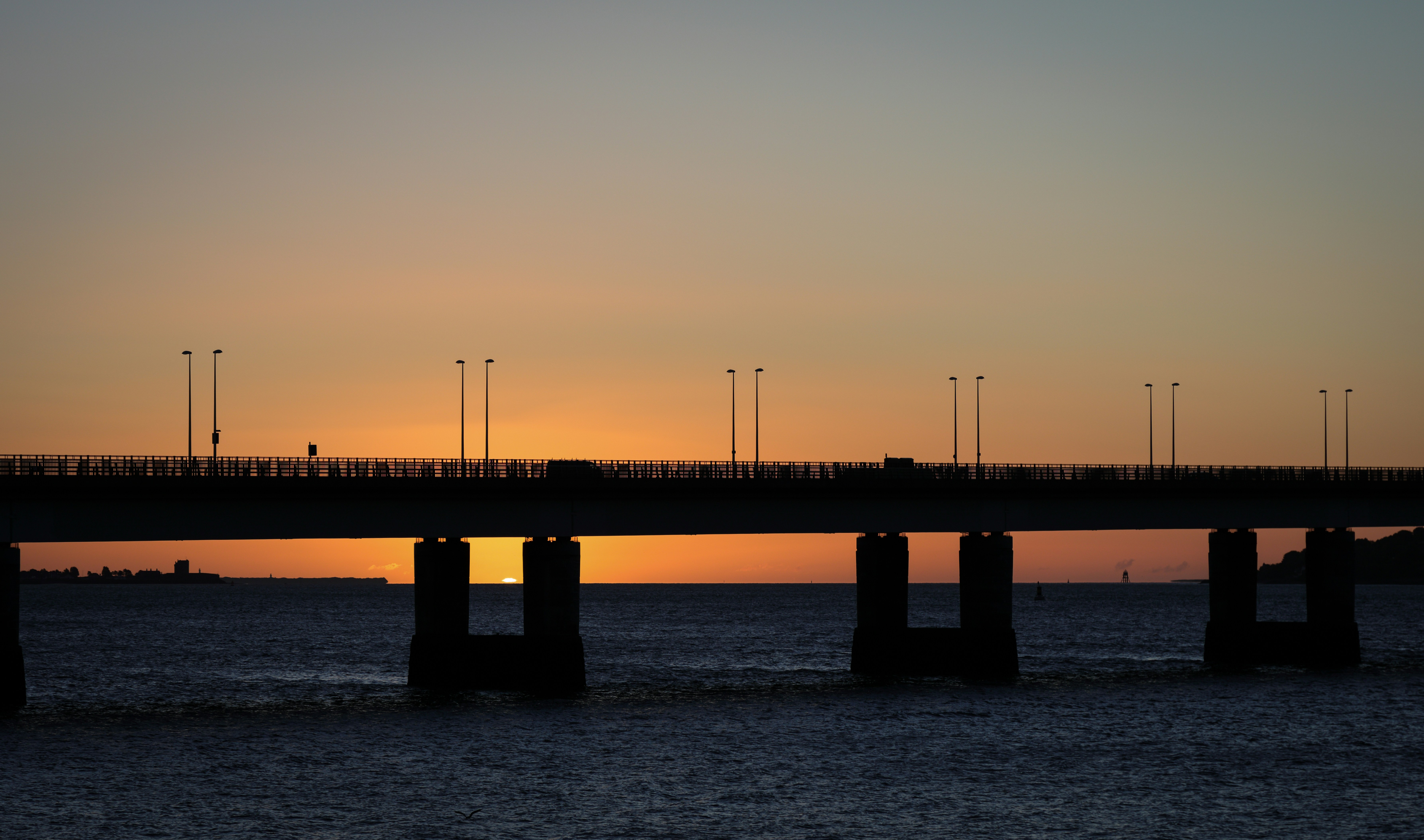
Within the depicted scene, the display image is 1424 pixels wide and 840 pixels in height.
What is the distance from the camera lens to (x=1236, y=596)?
304 feet

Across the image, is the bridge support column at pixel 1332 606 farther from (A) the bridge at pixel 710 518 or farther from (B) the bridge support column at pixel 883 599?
(B) the bridge support column at pixel 883 599

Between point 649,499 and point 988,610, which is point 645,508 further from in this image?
point 988,610

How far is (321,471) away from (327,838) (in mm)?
30219

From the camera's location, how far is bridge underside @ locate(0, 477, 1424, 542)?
6488cm

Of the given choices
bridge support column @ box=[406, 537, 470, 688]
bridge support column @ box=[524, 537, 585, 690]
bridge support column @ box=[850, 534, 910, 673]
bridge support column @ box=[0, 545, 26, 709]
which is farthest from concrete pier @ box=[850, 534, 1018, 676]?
bridge support column @ box=[0, 545, 26, 709]

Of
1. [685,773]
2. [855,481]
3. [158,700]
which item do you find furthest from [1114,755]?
[158,700]

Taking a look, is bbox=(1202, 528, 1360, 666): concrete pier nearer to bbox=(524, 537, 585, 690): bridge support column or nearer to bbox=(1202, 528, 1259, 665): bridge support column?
bbox=(1202, 528, 1259, 665): bridge support column

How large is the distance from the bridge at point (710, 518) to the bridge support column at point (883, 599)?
0.10 meters

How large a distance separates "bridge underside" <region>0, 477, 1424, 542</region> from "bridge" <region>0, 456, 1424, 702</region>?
0.30 feet

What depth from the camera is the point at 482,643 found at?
73125 mm

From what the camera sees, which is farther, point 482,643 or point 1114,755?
point 482,643

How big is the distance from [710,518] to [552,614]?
1074 cm

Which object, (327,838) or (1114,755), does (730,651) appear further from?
(327,838)

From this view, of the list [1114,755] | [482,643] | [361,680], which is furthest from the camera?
[361,680]
